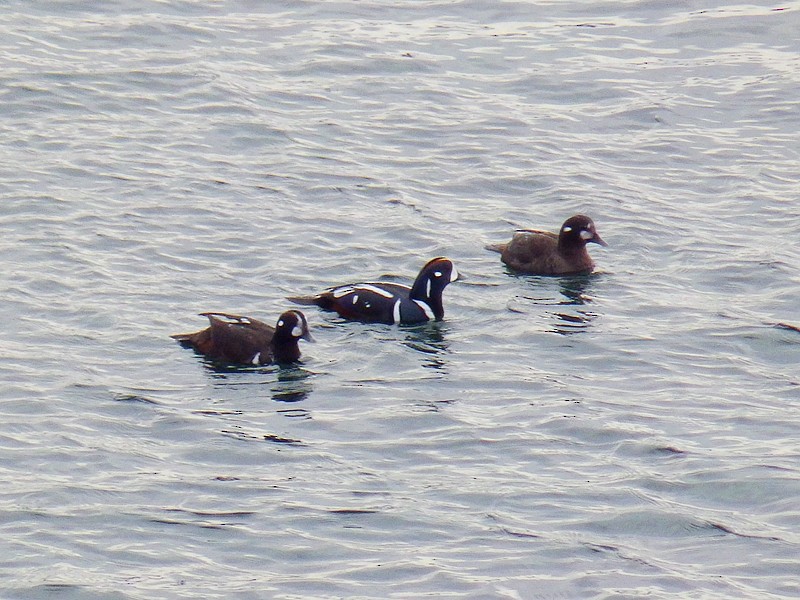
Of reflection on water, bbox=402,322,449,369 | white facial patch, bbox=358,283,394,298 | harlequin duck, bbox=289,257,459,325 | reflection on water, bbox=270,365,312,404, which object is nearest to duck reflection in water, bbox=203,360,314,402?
reflection on water, bbox=270,365,312,404

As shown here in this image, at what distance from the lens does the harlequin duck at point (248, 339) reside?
13312 millimetres

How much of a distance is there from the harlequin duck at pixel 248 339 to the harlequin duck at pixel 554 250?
3305 mm

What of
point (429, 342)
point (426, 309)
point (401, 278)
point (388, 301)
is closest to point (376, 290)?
point (388, 301)

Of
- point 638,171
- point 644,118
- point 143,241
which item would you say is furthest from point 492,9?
point 143,241

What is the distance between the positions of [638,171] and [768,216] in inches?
76.3

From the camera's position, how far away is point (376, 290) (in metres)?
14.8

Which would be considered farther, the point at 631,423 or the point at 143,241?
the point at 143,241

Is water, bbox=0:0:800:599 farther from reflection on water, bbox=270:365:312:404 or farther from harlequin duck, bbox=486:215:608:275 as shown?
harlequin duck, bbox=486:215:608:275

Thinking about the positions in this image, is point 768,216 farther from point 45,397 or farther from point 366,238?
point 45,397

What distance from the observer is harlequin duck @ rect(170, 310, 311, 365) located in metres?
13.3

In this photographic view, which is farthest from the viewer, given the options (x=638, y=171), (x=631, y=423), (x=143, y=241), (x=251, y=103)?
(x=251, y=103)

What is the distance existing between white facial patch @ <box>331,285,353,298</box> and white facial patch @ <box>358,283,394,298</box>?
0.34 feet

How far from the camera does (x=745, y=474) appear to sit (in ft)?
36.1

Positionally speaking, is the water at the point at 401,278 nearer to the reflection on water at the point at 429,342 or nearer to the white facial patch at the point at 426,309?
the reflection on water at the point at 429,342
